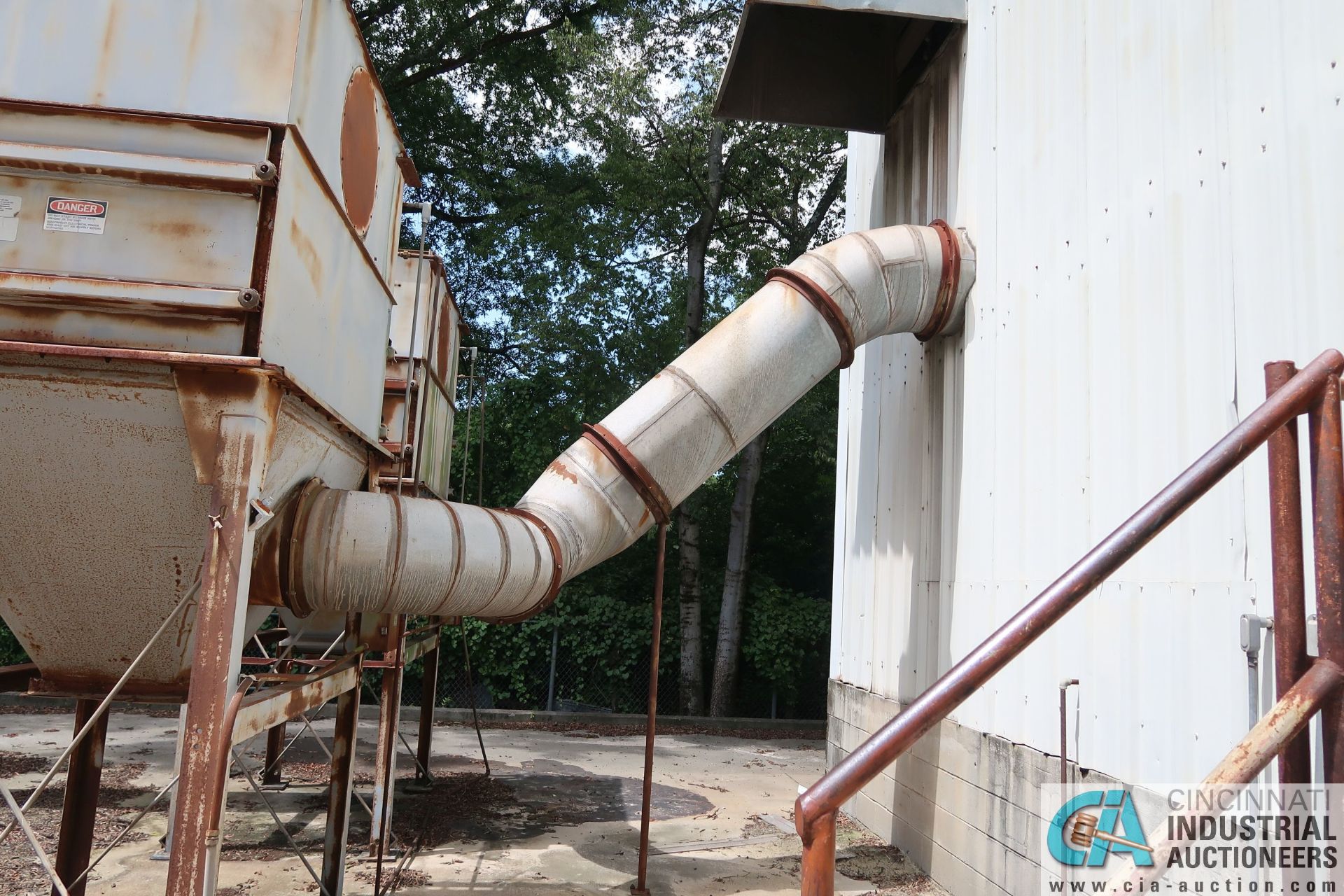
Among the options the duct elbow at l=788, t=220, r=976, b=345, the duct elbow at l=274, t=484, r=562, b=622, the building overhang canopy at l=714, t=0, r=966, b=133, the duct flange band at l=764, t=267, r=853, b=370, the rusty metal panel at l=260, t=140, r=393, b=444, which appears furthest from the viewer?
the building overhang canopy at l=714, t=0, r=966, b=133

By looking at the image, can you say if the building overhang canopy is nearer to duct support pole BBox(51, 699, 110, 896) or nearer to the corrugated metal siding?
the corrugated metal siding

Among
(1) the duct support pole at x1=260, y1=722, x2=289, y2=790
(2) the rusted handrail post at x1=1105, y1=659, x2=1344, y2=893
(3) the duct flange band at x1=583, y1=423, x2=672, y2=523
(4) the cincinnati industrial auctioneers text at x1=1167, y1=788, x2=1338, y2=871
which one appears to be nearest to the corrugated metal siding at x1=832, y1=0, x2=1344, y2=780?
(4) the cincinnati industrial auctioneers text at x1=1167, y1=788, x2=1338, y2=871

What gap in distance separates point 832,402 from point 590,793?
8.78 metres

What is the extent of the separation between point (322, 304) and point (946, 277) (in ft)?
12.7

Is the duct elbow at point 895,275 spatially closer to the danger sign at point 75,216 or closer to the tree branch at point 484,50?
the danger sign at point 75,216

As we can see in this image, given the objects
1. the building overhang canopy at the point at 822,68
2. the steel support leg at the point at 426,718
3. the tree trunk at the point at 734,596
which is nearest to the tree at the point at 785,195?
the tree trunk at the point at 734,596

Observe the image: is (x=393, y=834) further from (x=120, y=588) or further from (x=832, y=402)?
(x=832, y=402)

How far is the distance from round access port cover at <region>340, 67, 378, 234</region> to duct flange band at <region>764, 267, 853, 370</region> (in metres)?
2.36

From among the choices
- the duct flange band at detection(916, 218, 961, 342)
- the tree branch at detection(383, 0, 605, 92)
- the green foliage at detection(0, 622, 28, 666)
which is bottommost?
the green foliage at detection(0, 622, 28, 666)

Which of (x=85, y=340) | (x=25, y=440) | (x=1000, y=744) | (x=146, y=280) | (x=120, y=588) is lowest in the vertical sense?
(x=1000, y=744)

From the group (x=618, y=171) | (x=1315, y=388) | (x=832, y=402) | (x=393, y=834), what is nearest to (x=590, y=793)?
(x=393, y=834)

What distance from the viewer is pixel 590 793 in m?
8.90

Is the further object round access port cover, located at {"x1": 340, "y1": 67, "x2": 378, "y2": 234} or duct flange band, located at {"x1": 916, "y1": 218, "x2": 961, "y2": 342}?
duct flange band, located at {"x1": 916, "y1": 218, "x2": 961, "y2": 342}

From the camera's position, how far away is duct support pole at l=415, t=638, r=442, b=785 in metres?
9.01
